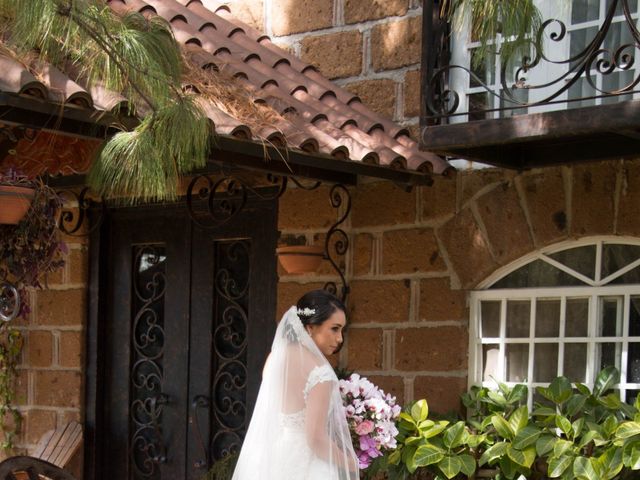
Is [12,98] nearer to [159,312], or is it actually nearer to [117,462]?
[159,312]

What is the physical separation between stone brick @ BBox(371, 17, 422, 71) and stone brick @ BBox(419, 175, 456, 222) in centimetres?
73

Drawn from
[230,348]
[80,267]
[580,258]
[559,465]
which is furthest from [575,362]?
[80,267]

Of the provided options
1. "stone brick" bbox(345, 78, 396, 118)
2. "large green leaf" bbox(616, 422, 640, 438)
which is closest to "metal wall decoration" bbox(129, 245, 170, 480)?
"stone brick" bbox(345, 78, 396, 118)

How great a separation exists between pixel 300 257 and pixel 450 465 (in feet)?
4.94

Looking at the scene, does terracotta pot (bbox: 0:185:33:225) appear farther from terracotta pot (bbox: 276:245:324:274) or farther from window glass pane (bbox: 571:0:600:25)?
window glass pane (bbox: 571:0:600:25)

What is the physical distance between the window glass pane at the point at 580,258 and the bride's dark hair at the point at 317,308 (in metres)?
1.23

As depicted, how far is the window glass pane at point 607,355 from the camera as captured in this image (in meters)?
Result: 5.41

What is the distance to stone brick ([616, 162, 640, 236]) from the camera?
530cm

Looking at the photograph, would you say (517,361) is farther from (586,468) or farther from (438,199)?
(586,468)

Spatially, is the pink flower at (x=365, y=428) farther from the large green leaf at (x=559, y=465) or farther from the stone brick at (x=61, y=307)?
the stone brick at (x=61, y=307)

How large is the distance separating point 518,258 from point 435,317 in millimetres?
546

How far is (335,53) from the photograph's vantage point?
6.60 m

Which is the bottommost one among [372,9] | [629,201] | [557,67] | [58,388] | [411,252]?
[58,388]

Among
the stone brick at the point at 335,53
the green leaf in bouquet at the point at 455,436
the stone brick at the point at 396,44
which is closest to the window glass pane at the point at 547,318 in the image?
the green leaf in bouquet at the point at 455,436
